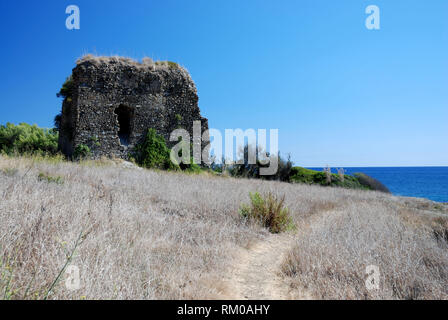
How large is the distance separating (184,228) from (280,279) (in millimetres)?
1753

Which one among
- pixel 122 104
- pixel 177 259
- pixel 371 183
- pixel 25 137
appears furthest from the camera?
pixel 25 137

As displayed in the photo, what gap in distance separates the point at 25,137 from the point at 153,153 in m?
16.9

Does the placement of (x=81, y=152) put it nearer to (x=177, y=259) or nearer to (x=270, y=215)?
(x=270, y=215)

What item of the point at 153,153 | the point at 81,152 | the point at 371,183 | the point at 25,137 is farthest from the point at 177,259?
the point at 25,137

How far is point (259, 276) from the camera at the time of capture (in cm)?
317

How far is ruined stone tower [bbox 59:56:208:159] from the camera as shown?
1353cm

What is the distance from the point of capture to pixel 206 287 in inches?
98.0

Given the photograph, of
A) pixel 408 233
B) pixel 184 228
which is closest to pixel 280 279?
pixel 184 228

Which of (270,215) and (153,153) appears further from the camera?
(153,153)

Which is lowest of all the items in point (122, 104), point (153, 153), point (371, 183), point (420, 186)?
point (420, 186)

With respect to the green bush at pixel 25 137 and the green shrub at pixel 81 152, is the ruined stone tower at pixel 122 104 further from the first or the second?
the green bush at pixel 25 137

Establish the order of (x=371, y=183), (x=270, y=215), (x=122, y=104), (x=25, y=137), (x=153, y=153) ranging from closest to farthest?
(x=270, y=215) → (x=122, y=104) → (x=153, y=153) → (x=371, y=183) → (x=25, y=137)

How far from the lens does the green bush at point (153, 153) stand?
14367 mm

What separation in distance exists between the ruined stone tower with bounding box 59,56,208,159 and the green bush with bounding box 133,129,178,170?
38 cm
